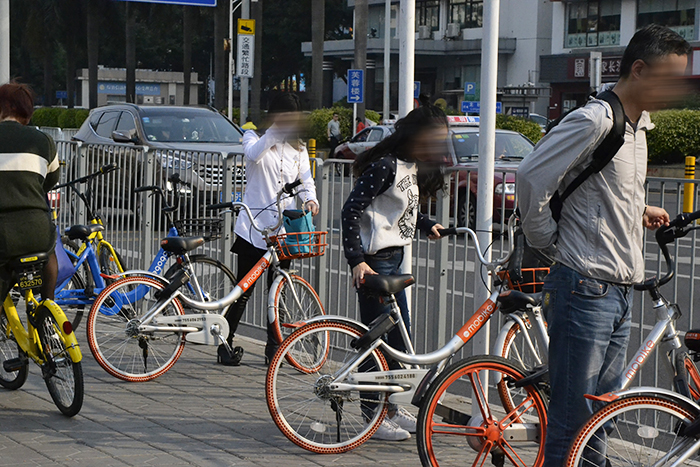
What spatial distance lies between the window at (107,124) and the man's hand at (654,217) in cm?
1323

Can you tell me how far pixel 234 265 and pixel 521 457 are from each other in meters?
4.20

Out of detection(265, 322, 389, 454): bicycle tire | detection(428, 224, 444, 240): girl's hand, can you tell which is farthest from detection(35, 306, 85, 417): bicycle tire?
detection(428, 224, 444, 240): girl's hand

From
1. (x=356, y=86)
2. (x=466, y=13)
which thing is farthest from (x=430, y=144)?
(x=466, y=13)

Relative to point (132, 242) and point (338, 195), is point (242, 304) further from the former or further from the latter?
point (132, 242)

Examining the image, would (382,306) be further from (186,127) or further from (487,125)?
(186,127)

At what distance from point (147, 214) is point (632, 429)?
5.78m

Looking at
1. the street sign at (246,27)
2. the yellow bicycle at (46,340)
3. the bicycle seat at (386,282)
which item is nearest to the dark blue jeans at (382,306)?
the bicycle seat at (386,282)

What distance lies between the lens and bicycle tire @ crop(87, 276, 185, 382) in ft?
21.2

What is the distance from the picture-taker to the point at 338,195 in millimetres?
7188

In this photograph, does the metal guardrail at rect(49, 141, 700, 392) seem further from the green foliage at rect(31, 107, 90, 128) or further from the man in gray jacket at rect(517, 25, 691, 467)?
the green foliage at rect(31, 107, 90, 128)

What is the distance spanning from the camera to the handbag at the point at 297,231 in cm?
646

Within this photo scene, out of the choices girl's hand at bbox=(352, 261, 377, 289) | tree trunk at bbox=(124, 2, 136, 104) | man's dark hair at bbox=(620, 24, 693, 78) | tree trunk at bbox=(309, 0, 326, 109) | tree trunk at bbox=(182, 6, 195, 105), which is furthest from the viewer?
tree trunk at bbox=(182, 6, 195, 105)

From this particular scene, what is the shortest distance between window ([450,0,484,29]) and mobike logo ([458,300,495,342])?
59.0 meters

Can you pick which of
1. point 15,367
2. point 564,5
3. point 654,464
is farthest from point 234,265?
point 564,5
